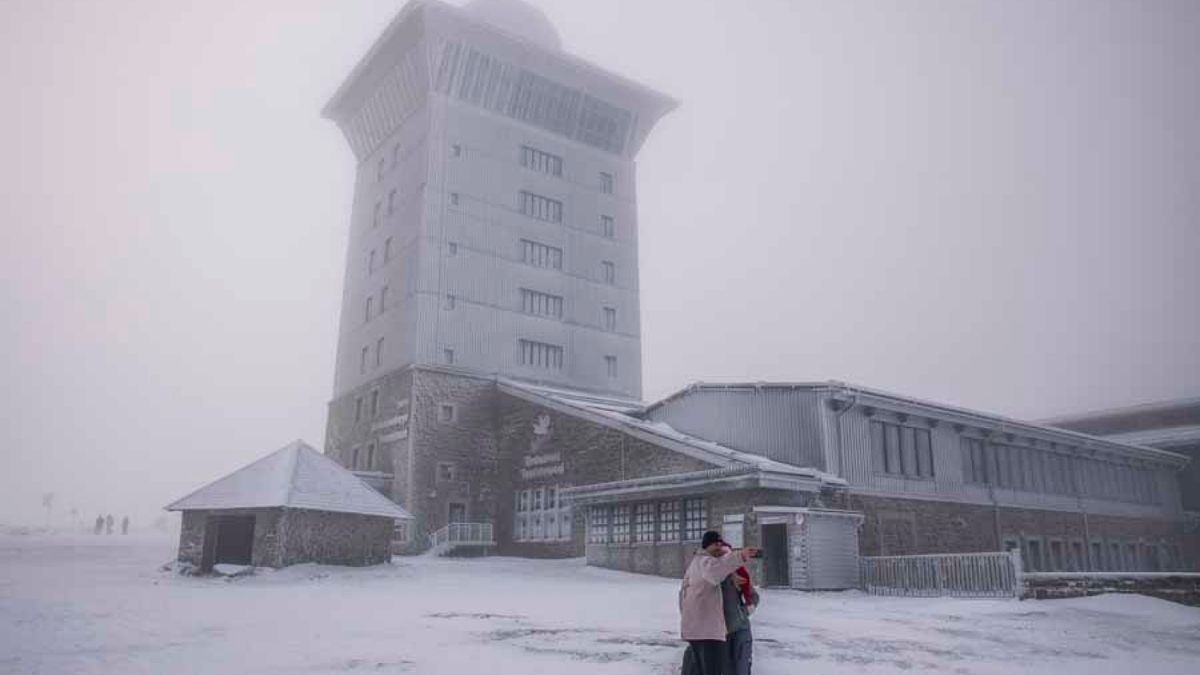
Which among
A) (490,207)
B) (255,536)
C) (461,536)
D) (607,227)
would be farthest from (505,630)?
(607,227)

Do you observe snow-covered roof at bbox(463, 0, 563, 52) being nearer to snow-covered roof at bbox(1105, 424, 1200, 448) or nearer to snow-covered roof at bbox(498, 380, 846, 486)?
snow-covered roof at bbox(498, 380, 846, 486)

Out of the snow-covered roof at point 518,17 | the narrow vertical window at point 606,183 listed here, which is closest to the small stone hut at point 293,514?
the narrow vertical window at point 606,183

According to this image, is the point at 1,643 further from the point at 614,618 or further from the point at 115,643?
the point at 614,618

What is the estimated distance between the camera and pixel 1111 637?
544 inches

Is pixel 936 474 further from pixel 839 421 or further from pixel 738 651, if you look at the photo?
→ pixel 738 651

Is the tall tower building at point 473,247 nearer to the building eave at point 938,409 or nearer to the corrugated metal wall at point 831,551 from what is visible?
the building eave at point 938,409

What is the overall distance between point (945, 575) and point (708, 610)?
16.0 meters

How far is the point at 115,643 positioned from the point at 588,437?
22188mm

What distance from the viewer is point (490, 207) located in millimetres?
43719

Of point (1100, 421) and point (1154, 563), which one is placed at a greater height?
point (1100, 421)

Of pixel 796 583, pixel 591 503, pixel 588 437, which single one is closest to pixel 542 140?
pixel 588 437

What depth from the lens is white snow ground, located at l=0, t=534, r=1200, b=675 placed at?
32.8 feet

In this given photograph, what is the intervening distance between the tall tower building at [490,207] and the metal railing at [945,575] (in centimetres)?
2310

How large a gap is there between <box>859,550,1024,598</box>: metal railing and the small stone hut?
1451 cm
